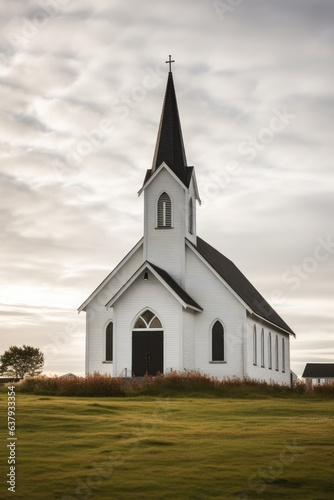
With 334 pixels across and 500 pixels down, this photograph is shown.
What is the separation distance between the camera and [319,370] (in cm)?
12912

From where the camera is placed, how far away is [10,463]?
15.2m

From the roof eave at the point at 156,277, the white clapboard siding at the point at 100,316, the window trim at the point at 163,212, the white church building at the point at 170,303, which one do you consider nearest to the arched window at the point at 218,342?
the white church building at the point at 170,303

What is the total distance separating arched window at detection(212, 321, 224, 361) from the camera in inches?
1745

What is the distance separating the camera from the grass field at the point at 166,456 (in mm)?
13664

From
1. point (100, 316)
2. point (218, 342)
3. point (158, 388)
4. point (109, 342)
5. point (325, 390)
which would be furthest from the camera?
point (100, 316)

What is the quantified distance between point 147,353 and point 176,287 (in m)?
3.98

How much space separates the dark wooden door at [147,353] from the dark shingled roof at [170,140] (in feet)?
32.1

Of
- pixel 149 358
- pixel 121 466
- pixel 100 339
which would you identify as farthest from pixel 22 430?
pixel 100 339

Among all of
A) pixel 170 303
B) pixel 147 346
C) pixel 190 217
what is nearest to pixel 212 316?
pixel 170 303

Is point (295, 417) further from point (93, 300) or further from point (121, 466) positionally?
point (93, 300)

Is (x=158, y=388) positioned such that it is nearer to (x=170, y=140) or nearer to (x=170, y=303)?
(x=170, y=303)

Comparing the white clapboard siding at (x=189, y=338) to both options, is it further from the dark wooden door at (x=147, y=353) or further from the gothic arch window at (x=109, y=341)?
the gothic arch window at (x=109, y=341)

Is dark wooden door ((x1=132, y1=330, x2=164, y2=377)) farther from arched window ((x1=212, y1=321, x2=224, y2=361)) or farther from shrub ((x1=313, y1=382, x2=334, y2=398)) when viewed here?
shrub ((x1=313, y1=382, x2=334, y2=398))

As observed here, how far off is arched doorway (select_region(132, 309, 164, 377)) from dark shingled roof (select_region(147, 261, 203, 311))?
186 centimetres
